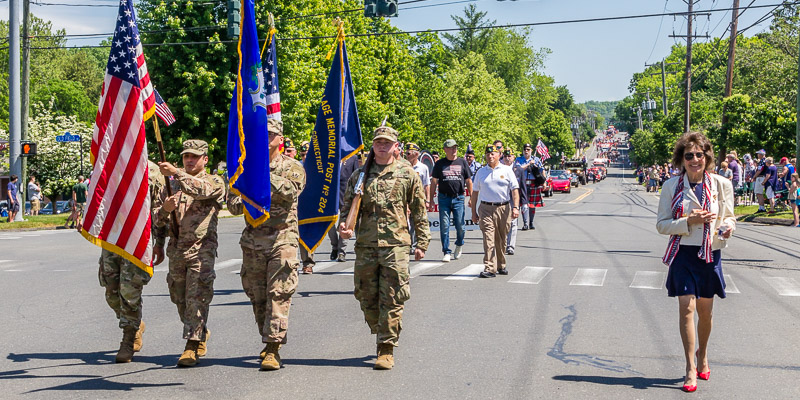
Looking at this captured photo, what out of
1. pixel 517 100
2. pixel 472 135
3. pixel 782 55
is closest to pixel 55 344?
pixel 472 135

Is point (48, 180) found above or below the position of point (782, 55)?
below

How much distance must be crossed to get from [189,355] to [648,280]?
291 inches

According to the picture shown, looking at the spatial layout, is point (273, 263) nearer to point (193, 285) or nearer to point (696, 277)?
point (193, 285)

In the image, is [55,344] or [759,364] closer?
[759,364]

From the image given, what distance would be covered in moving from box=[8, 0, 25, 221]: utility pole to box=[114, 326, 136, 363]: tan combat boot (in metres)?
22.6

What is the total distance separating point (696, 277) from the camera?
6.09 m

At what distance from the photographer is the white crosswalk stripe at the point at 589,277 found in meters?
11.7

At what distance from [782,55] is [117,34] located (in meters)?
55.8

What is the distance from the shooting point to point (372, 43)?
2031 inches

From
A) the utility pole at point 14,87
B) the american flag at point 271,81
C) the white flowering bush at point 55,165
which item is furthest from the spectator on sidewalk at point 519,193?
the white flowering bush at point 55,165

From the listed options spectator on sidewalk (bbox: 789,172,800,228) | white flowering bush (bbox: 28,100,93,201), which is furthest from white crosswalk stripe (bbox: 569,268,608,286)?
white flowering bush (bbox: 28,100,93,201)

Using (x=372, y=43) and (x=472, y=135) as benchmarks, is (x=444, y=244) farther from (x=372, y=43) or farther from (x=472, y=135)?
(x=472, y=135)

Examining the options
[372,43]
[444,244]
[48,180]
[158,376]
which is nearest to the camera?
[158,376]

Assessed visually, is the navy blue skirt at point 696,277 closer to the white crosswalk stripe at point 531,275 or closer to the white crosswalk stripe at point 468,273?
the white crosswalk stripe at point 531,275
